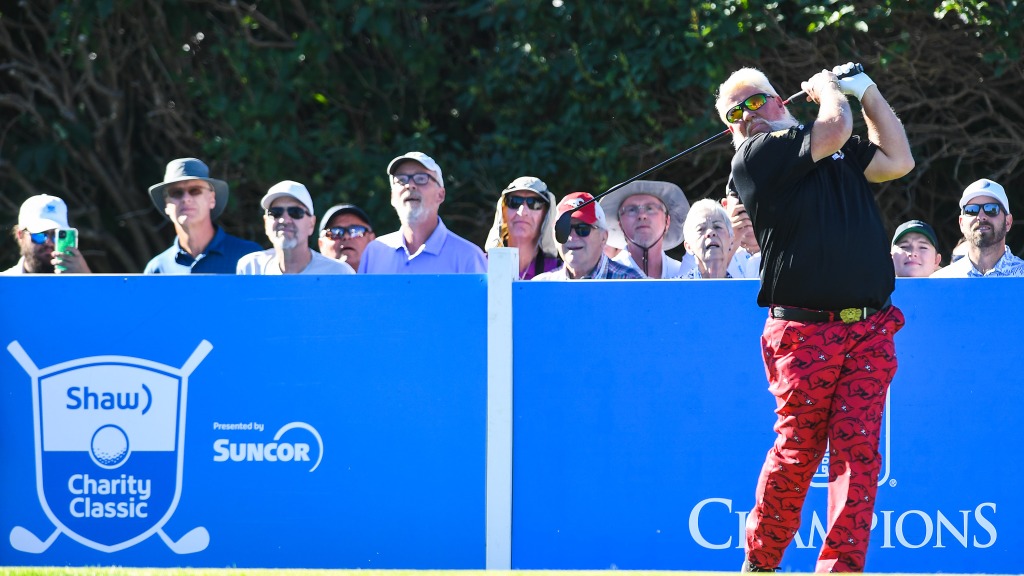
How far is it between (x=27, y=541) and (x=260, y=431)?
1.07 m

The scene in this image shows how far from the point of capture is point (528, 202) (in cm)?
682

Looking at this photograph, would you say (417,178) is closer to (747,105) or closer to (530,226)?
(530,226)

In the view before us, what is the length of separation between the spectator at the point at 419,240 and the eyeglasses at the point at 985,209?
235 cm

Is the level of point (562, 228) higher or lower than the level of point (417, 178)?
lower

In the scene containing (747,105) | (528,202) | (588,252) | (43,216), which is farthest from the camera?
(43,216)

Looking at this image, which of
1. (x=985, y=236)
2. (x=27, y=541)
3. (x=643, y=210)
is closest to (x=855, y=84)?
(x=985, y=236)

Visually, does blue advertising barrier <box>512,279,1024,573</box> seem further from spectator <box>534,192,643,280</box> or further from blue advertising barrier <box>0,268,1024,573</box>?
spectator <box>534,192,643,280</box>

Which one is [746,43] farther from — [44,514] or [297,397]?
[44,514]

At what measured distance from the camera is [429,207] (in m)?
7.12

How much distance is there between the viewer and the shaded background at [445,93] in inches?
365

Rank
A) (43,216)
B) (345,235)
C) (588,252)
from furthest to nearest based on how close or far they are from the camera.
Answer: (345,235)
(43,216)
(588,252)

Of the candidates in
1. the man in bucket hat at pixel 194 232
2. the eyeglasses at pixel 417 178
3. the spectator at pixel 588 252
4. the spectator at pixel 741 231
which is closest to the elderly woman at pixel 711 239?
the spectator at pixel 588 252

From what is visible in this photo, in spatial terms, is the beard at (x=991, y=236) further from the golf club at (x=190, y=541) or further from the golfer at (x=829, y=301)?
the golf club at (x=190, y=541)

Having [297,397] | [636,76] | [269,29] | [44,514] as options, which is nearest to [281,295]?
[297,397]
